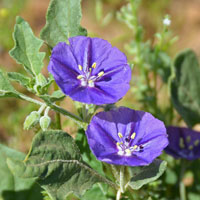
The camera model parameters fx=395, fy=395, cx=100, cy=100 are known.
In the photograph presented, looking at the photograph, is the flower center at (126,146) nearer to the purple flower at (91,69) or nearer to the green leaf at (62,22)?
the purple flower at (91,69)

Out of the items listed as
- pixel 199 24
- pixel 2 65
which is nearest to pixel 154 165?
pixel 2 65

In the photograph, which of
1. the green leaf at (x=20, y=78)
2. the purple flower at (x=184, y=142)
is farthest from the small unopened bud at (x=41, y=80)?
the purple flower at (x=184, y=142)

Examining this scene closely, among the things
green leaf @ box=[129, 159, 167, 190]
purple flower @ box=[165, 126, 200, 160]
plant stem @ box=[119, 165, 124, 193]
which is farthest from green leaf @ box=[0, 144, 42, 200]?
purple flower @ box=[165, 126, 200, 160]

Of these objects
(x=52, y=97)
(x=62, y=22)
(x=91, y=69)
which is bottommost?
(x=52, y=97)

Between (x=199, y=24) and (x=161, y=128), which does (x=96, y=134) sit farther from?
(x=199, y=24)

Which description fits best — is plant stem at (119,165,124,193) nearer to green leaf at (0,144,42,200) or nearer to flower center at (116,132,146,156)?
flower center at (116,132,146,156)

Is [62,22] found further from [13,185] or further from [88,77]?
[13,185]

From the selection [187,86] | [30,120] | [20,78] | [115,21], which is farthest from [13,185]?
[115,21]
